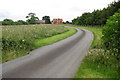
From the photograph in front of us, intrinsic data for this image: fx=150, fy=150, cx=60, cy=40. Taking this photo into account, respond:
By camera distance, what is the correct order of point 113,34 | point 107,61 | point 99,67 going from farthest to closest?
point 113,34 → point 107,61 → point 99,67

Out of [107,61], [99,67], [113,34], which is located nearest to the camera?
[99,67]

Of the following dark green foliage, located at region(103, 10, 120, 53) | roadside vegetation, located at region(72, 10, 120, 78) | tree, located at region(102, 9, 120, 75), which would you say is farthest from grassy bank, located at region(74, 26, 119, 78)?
dark green foliage, located at region(103, 10, 120, 53)

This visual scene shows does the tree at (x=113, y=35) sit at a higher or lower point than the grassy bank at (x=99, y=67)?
higher

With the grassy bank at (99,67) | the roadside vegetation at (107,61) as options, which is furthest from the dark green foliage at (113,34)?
the grassy bank at (99,67)

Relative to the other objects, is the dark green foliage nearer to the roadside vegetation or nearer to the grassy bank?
the roadside vegetation

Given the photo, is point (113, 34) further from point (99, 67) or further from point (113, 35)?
point (99, 67)

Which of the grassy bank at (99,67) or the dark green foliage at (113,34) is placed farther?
the dark green foliage at (113,34)

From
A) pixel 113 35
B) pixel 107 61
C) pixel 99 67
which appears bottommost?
pixel 99 67

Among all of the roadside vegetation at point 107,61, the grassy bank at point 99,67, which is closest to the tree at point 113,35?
the roadside vegetation at point 107,61

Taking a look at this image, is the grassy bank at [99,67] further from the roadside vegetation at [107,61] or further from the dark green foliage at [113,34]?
the dark green foliage at [113,34]

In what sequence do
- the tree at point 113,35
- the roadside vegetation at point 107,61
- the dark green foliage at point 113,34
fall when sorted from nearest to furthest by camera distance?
the roadside vegetation at point 107,61 → the tree at point 113,35 → the dark green foliage at point 113,34

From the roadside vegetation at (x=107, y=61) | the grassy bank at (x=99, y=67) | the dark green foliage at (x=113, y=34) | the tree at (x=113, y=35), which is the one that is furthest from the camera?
the dark green foliage at (x=113, y=34)

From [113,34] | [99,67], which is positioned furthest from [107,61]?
[113,34]

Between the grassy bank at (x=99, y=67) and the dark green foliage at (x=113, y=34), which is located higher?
the dark green foliage at (x=113, y=34)
